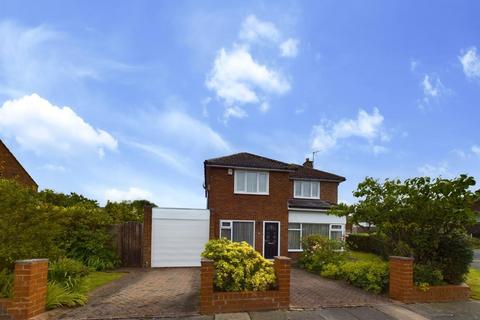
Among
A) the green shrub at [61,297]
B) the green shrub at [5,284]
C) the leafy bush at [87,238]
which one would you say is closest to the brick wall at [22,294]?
the green shrub at [5,284]

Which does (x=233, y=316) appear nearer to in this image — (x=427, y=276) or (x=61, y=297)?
(x=61, y=297)

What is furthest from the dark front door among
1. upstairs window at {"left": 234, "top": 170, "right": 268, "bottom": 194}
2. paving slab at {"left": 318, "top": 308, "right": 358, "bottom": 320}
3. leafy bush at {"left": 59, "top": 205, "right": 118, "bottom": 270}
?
paving slab at {"left": 318, "top": 308, "right": 358, "bottom": 320}

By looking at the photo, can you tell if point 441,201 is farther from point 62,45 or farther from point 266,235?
point 62,45

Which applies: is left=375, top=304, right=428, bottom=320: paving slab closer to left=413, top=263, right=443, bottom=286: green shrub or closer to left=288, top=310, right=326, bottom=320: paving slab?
left=413, top=263, right=443, bottom=286: green shrub

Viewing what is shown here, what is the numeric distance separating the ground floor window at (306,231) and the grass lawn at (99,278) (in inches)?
345

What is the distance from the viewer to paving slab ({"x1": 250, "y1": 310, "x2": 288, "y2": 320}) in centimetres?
753

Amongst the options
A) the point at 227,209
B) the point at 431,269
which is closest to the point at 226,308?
the point at 431,269

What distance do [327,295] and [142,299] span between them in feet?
15.8

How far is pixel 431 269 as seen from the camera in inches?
385

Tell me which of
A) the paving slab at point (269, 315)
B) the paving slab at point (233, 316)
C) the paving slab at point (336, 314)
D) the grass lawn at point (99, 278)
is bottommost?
the grass lawn at point (99, 278)

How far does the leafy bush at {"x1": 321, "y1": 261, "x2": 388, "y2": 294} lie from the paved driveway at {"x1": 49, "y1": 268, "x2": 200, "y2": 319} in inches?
191

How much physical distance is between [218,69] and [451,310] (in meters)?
8.96

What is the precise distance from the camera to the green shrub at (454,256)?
391 inches

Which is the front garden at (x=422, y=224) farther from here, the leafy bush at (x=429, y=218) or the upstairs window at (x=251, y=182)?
the upstairs window at (x=251, y=182)
